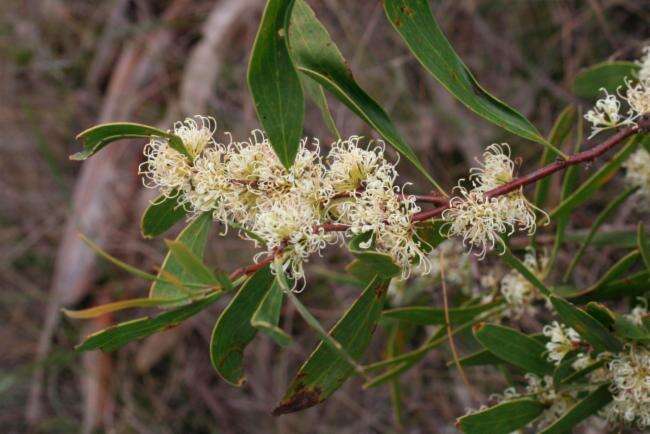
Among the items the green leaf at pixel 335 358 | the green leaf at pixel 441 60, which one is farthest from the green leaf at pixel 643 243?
the green leaf at pixel 335 358

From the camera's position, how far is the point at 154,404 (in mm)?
3492

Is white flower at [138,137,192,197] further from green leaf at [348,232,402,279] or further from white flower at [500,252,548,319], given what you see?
white flower at [500,252,548,319]

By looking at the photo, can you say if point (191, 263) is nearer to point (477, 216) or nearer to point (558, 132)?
point (477, 216)

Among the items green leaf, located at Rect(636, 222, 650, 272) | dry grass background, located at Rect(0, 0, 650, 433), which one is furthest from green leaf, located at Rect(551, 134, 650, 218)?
dry grass background, located at Rect(0, 0, 650, 433)

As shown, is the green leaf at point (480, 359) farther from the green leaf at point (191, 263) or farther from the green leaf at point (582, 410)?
the green leaf at point (191, 263)

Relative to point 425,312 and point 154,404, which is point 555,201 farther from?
point 154,404

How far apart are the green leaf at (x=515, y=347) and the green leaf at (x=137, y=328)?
522 mm

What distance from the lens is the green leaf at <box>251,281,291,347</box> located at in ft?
3.03

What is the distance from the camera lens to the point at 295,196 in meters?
1.12

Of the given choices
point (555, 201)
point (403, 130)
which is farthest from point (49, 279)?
point (555, 201)

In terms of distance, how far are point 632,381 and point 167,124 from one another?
268 cm

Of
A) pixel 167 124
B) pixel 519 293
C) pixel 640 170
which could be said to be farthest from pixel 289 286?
pixel 167 124

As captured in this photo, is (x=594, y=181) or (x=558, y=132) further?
(x=558, y=132)

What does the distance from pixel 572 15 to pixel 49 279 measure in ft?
9.85
